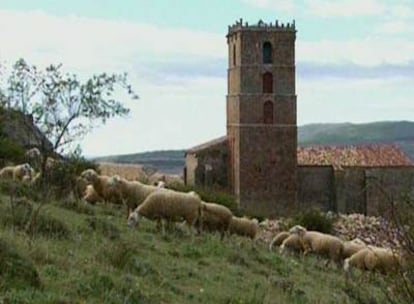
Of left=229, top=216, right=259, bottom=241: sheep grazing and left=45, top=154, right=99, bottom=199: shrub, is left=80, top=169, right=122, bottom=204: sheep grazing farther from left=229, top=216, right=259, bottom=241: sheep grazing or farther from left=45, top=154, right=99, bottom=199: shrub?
left=229, top=216, right=259, bottom=241: sheep grazing

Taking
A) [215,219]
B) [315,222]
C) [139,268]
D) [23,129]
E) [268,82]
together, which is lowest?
→ [315,222]

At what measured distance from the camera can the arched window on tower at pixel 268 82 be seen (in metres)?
76.7

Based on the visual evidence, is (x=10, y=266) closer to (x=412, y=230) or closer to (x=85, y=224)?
(x=412, y=230)

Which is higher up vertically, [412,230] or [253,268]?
[412,230]

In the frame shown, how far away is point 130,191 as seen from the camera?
20.2 metres

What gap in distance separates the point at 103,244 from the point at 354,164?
203 feet

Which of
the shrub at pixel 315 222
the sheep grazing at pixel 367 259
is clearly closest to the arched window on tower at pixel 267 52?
the shrub at pixel 315 222

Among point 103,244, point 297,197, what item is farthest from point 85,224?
point 297,197

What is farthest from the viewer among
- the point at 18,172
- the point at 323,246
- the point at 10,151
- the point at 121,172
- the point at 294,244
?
the point at 121,172

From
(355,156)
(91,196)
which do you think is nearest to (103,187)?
(91,196)

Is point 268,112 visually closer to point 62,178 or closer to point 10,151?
point 10,151

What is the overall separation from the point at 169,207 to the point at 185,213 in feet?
1.21

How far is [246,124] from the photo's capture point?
75.7 metres

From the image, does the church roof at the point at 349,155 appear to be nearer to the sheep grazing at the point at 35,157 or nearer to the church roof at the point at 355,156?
the church roof at the point at 355,156
